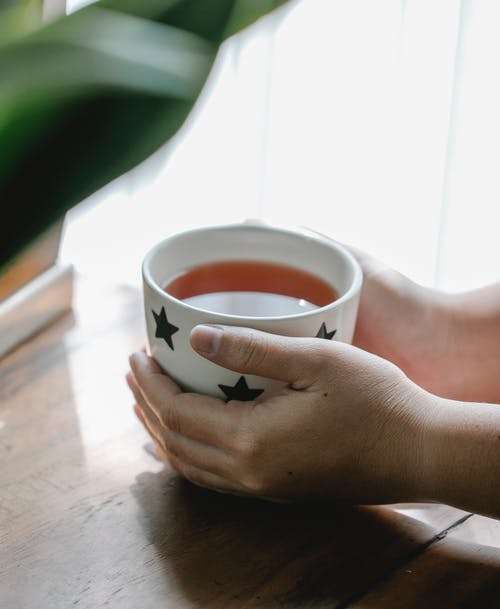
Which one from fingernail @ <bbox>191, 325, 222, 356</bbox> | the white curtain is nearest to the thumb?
fingernail @ <bbox>191, 325, 222, 356</bbox>

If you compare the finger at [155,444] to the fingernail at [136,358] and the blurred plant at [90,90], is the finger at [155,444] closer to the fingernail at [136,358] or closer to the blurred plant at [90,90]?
the fingernail at [136,358]

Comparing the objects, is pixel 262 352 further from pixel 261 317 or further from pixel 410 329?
pixel 410 329

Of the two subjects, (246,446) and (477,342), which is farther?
(477,342)

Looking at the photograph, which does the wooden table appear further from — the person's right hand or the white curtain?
the white curtain

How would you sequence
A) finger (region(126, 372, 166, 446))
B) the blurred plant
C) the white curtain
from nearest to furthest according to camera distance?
1. the blurred plant
2. finger (region(126, 372, 166, 446))
3. the white curtain

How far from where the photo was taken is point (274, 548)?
0.54m

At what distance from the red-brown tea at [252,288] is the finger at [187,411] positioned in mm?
78

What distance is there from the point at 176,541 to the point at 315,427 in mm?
116

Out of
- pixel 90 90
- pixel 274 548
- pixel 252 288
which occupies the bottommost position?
pixel 274 548

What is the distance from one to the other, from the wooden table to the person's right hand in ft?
0.52

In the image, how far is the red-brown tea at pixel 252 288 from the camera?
2.10ft

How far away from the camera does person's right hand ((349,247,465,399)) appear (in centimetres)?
72

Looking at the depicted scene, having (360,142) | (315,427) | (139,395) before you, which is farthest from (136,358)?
(360,142)

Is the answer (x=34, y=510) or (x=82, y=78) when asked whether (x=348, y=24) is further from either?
(x=82, y=78)
